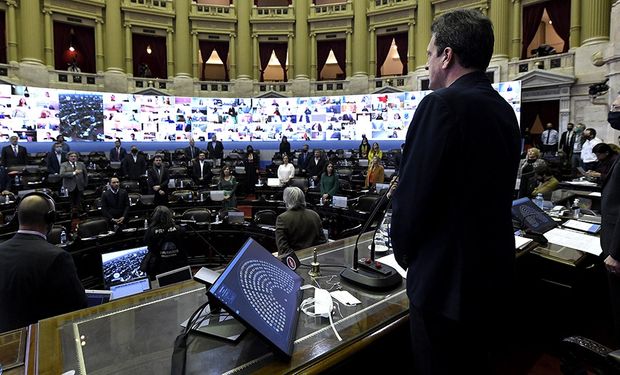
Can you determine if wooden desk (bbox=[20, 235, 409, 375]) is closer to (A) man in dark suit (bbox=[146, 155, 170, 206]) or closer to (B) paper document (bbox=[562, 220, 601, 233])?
(B) paper document (bbox=[562, 220, 601, 233])

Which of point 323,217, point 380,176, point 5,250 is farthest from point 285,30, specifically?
point 5,250

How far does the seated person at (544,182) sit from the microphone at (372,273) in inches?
180

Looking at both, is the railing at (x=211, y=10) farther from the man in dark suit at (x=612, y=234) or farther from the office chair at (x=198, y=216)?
the man in dark suit at (x=612, y=234)

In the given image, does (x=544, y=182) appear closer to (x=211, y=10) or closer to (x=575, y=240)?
(x=575, y=240)

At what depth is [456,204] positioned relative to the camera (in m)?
1.23

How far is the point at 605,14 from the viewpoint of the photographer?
13875 millimetres

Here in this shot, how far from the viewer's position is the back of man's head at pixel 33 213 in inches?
93.7

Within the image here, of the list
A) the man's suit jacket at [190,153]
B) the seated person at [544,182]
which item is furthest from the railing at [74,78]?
the seated person at [544,182]

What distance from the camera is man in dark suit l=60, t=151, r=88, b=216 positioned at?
8.98 metres

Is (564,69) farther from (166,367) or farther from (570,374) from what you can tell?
(166,367)

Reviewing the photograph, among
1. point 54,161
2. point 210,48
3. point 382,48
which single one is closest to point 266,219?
point 54,161

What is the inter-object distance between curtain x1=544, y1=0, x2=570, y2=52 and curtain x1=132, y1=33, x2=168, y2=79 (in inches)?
695

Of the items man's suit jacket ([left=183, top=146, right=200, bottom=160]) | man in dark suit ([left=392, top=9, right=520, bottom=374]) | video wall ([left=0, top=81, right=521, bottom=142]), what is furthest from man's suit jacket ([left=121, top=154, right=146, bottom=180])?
man in dark suit ([left=392, top=9, right=520, bottom=374])

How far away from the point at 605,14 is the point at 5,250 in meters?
18.0
